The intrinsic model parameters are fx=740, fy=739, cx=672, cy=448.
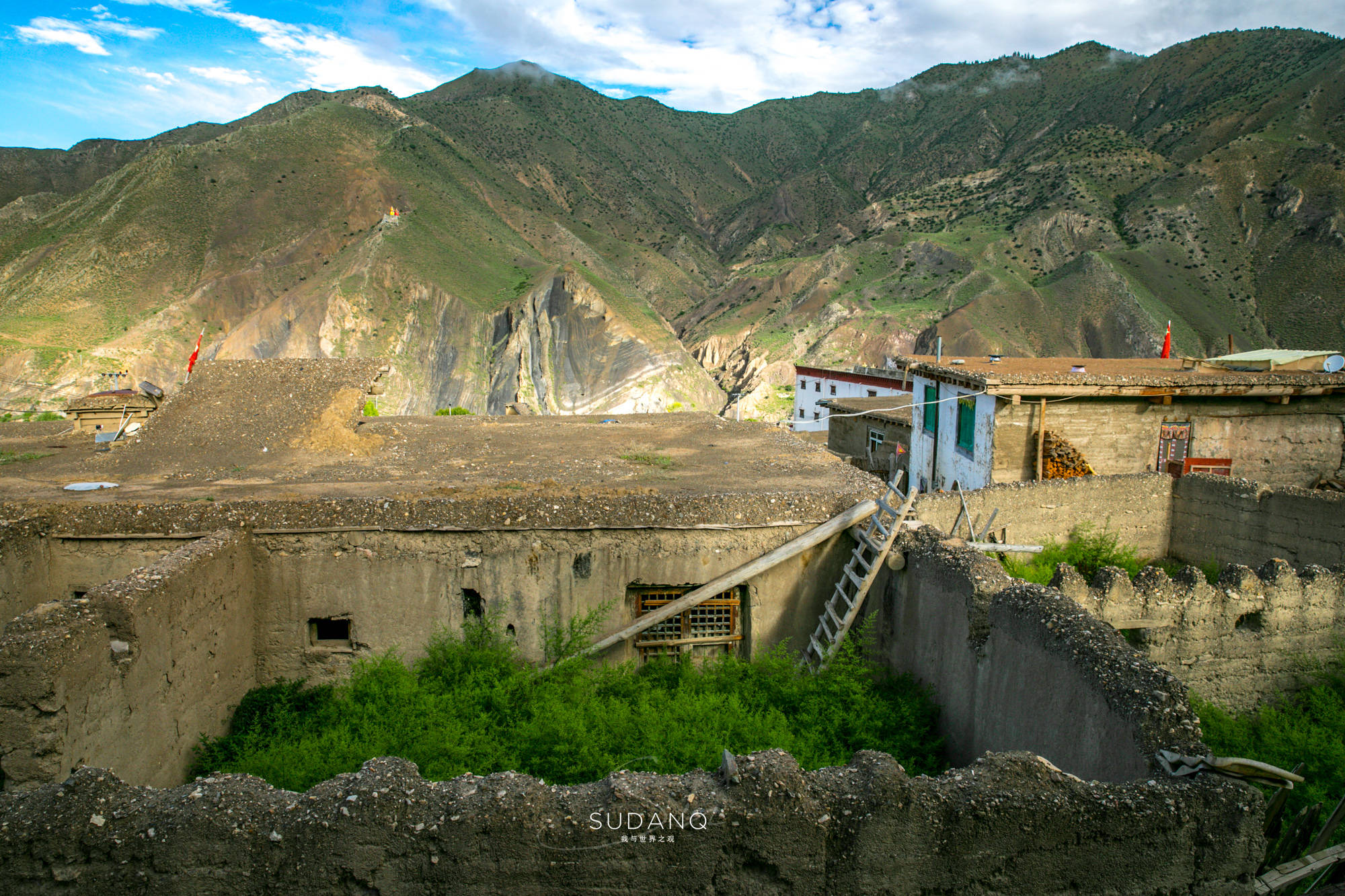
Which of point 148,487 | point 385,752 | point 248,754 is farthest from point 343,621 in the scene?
point 148,487

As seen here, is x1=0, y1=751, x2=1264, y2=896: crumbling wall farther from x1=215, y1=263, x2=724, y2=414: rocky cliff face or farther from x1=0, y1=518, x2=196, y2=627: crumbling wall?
x1=215, y1=263, x2=724, y2=414: rocky cliff face

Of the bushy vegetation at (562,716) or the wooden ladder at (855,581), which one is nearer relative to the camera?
the bushy vegetation at (562,716)

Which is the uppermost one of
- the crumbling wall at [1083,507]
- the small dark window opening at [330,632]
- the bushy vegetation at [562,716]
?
the crumbling wall at [1083,507]

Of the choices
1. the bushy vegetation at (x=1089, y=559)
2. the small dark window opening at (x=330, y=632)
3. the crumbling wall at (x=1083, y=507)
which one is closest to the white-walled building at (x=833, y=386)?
the crumbling wall at (x=1083, y=507)

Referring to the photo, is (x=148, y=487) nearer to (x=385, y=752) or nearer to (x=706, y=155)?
(x=385, y=752)

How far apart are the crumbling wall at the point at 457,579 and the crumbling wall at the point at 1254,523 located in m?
7.44

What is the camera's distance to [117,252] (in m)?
71.9

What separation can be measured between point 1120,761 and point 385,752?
5.67 meters

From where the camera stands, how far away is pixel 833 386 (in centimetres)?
4700

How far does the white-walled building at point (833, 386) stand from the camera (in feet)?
127

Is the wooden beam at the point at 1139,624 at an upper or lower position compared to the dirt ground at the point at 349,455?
lower

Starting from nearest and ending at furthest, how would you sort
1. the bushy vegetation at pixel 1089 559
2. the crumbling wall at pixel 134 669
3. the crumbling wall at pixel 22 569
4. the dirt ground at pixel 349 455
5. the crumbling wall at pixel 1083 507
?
the crumbling wall at pixel 134 669
the crumbling wall at pixel 22 569
the dirt ground at pixel 349 455
the bushy vegetation at pixel 1089 559
the crumbling wall at pixel 1083 507

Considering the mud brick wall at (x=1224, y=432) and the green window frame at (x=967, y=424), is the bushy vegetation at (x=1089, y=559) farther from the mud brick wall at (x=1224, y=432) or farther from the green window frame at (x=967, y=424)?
the green window frame at (x=967, y=424)

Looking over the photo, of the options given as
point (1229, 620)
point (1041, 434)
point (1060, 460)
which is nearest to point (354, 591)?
point (1229, 620)
